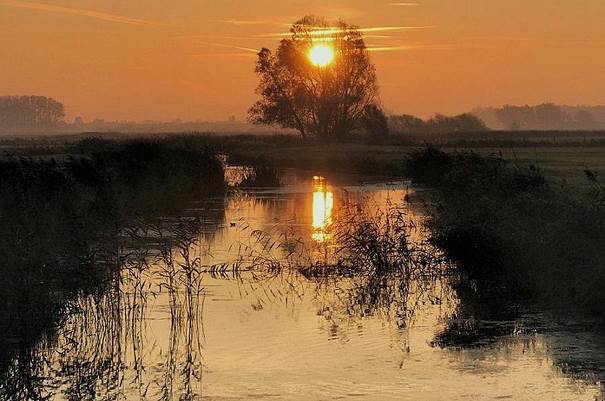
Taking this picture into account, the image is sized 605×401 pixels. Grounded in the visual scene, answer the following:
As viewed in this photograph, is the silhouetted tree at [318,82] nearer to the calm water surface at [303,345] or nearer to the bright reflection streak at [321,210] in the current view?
the bright reflection streak at [321,210]

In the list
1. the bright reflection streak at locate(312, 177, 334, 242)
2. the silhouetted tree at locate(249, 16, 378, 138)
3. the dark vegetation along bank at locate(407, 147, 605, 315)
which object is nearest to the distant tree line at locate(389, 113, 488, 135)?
the silhouetted tree at locate(249, 16, 378, 138)

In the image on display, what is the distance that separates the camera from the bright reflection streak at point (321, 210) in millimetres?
27344

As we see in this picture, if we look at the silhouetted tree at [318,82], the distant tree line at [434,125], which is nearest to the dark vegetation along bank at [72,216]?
the silhouetted tree at [318,82]

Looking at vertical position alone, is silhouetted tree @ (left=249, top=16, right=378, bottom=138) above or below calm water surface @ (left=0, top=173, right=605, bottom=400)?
above

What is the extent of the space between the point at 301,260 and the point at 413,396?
10.5m

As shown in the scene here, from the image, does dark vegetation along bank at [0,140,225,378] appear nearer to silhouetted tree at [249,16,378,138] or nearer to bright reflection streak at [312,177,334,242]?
bright reflection streak at [312,177,334,242]

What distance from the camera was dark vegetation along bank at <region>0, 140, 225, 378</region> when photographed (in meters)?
15.1

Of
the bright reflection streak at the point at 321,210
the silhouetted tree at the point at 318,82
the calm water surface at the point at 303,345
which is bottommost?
the calm water surface at the point at 303,345

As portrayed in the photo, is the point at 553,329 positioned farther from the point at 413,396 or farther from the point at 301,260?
the point at 301,260

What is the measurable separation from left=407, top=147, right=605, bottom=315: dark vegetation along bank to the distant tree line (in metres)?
117

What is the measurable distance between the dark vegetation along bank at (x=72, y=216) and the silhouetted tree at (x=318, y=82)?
144ft

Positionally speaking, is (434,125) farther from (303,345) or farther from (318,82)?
(303,345)

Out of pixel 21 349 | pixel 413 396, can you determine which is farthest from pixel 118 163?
pixel 413 396

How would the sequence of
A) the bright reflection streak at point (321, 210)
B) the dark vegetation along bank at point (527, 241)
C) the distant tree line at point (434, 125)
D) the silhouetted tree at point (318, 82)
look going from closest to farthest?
the dark vegetation along bank at point (527, 241)
the bright reflection streak at point (321, 210)
the silhouetted tree at point (318, 82)
the distant tree line at point (434, 125)
